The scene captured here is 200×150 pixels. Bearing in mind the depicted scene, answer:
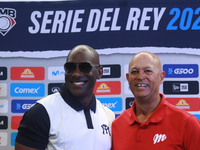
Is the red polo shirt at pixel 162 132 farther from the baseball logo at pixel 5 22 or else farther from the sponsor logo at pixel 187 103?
the baseball logo at pixel 5 22

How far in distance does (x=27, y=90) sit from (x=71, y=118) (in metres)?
1.30

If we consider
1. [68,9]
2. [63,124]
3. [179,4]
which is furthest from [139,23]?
[63,124]

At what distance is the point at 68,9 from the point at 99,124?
152 cm

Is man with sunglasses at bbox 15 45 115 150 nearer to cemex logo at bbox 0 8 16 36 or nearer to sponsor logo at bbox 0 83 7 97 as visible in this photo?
sponsor logo at bbox 0 83 7 97

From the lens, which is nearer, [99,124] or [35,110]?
[35,110]

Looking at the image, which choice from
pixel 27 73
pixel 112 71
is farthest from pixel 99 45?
pixel 27 73

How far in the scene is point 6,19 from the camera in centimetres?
257

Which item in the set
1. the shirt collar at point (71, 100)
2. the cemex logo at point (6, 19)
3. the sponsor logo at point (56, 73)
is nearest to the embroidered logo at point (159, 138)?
the shirt collar at point (71, 100)

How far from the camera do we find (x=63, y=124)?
1.35 meters

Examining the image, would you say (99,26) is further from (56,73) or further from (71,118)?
(71,118)

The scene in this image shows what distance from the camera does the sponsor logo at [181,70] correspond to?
2426 mm

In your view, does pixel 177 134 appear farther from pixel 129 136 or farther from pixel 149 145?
pixel 129 136

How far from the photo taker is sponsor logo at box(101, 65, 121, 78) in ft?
8.03

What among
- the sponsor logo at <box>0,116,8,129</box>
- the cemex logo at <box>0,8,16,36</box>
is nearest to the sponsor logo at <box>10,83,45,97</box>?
the sponsor logo at <box>0,116,8,129</box>
